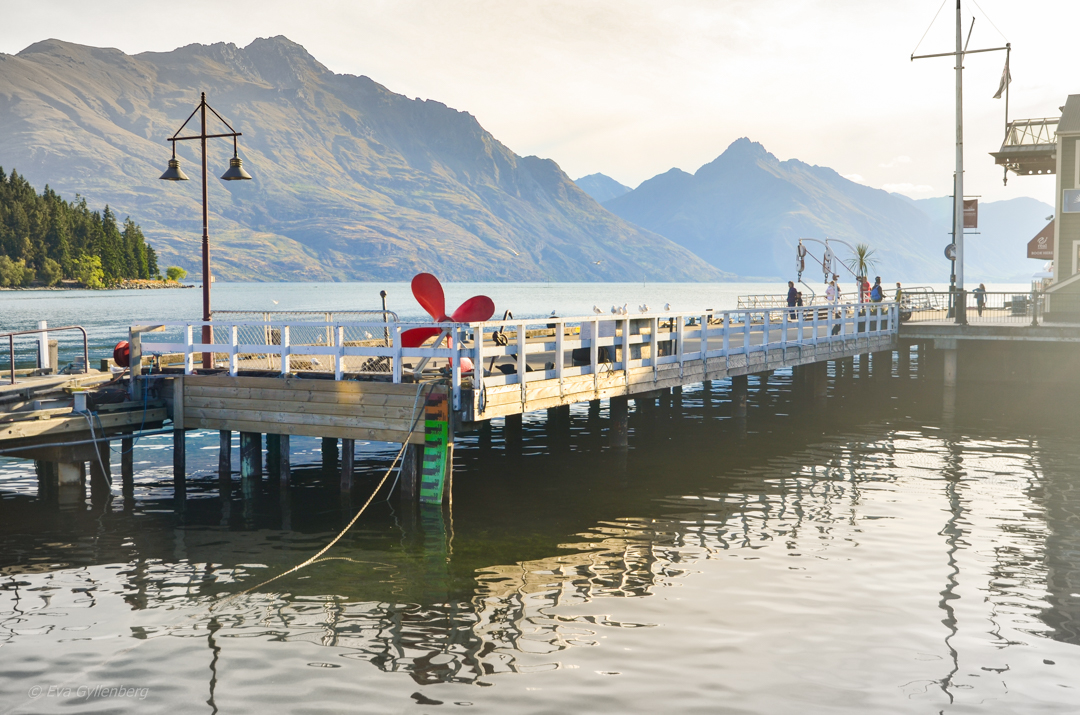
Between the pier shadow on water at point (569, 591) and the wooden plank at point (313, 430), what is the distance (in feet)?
4.90

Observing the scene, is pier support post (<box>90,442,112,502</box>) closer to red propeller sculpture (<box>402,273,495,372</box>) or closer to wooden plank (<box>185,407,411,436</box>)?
wooden plank (<box>185,407,411,436</box>)

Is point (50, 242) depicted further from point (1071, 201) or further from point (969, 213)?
point (1071, 201)

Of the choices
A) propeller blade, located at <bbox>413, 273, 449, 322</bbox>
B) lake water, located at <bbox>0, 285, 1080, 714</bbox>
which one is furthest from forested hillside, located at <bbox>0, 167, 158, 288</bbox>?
propeller blade, located at <bbox>413, 273, 449, 322</bbox>

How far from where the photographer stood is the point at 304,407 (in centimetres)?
1605

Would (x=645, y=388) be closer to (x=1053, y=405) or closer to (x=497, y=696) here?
(x=497, y=696)

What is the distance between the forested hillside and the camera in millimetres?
167750

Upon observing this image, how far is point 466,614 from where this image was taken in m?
10.8

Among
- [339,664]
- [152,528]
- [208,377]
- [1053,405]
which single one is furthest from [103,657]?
[1053,405]

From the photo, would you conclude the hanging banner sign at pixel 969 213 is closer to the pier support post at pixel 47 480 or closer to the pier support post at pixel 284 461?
the pier support post at pixel 284 461

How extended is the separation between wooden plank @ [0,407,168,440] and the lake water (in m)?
1.60

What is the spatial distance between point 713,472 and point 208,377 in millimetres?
11198

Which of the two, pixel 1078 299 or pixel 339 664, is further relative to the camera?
pixel 1078 299

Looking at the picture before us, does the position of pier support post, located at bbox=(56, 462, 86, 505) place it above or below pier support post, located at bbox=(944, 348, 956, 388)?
below

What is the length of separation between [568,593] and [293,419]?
7.12 m
